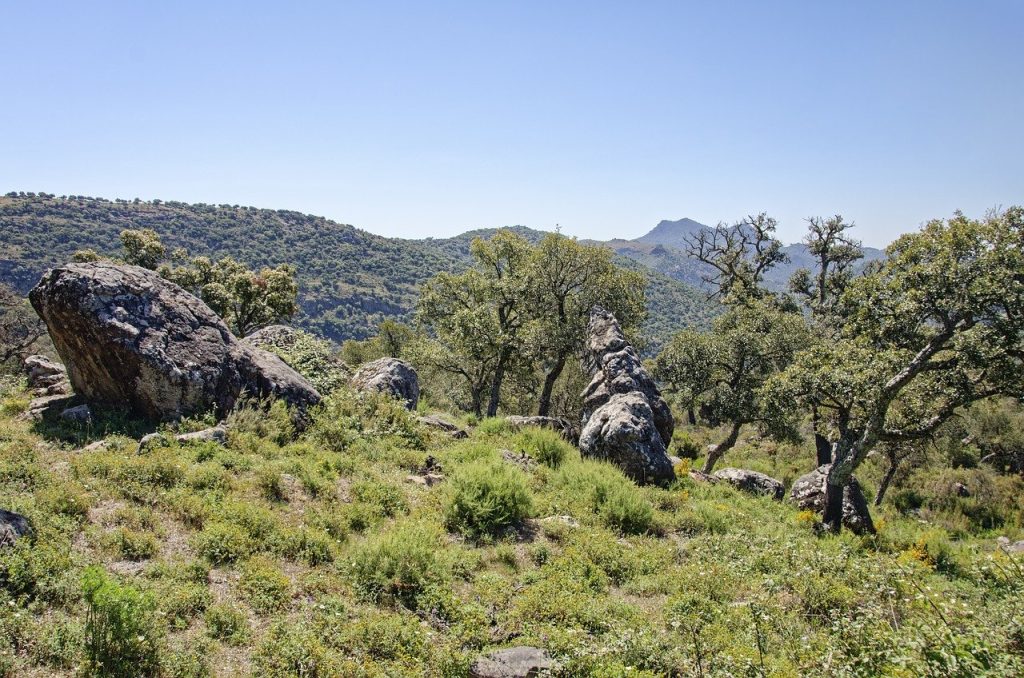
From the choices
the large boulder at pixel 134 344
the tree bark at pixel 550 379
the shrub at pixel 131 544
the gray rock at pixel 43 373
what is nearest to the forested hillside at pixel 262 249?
the tree bark at pixel 550 379

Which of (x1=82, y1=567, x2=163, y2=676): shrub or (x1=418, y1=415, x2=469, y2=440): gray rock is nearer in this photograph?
(x1=82, y1=567, x2=163, y2=676): shrub

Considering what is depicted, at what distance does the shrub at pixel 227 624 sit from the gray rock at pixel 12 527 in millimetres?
2481

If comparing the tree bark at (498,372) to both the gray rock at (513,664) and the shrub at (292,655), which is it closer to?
the gray rock at (513,664)

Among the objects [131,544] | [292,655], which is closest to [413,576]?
[292,655]

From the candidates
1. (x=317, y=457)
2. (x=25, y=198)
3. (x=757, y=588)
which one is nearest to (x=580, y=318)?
(x=317, y=457)

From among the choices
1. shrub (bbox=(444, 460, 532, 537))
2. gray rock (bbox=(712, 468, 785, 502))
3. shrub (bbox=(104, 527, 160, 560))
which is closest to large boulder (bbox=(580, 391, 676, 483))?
gray rock (bbox=(712, 468, 785, 502))

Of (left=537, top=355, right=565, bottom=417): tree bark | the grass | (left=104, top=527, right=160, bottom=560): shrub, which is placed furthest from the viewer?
(left=537, top=355, right=565, bottom=417): tree bark

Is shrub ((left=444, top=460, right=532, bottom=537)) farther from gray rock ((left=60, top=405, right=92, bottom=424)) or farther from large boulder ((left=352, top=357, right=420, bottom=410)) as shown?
gray rock ((left=60, top=405, right=92, bottom=424))

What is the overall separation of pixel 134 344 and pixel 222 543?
655 centimetres

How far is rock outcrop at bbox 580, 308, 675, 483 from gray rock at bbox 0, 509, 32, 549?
1215 cm

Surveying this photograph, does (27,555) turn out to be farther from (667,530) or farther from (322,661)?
(667,530)

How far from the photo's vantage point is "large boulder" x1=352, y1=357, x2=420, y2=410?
1783 centimetres

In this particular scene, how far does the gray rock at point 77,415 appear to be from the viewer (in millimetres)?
11188

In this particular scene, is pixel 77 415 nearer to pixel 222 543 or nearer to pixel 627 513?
pixel 222 543
